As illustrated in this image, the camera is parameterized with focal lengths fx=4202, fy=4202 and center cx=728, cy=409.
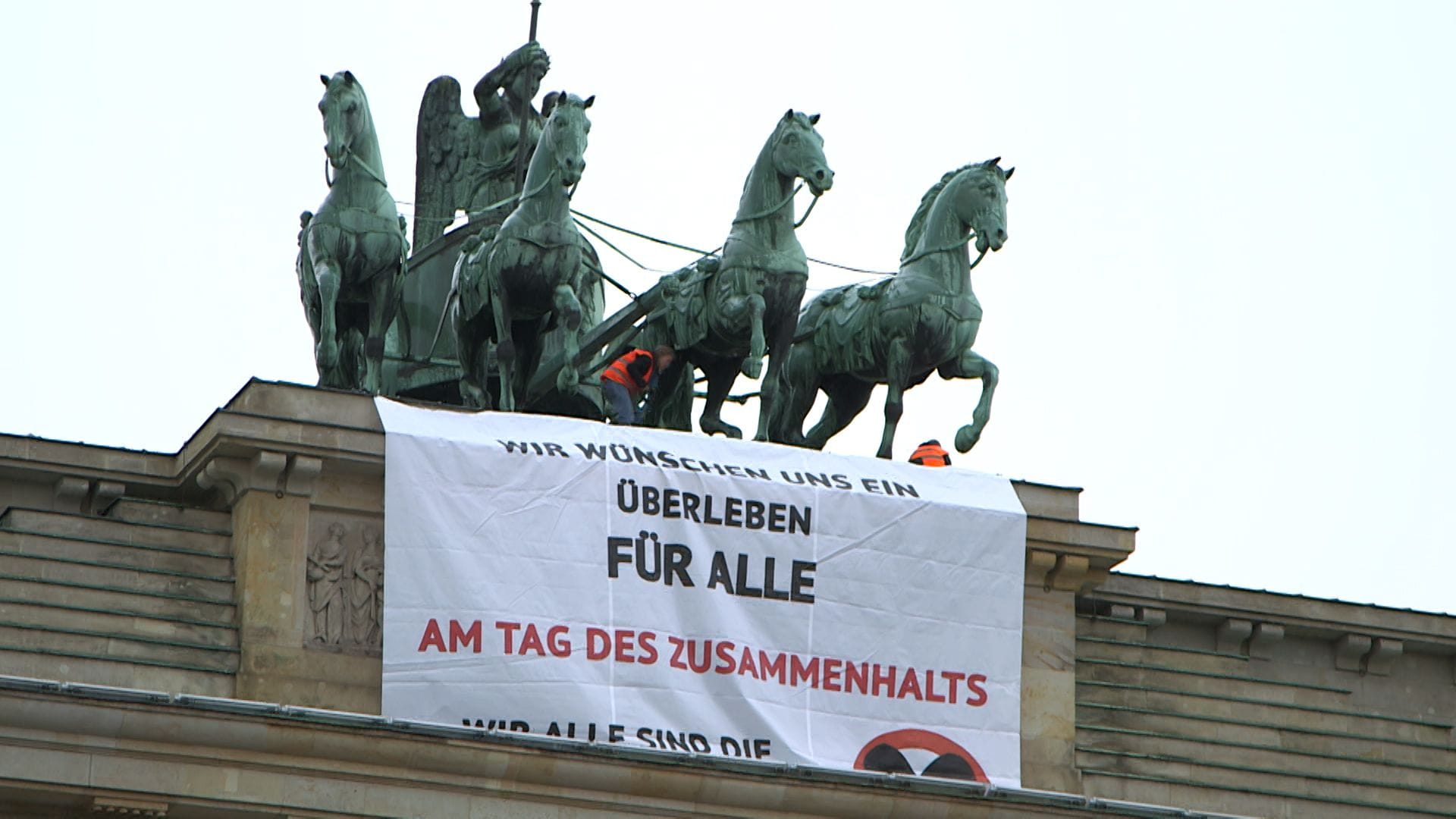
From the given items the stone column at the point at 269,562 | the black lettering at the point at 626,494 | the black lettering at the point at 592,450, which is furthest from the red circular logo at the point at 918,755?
the stone column at the point at 269,562

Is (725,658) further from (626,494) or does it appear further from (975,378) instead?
(975,378)

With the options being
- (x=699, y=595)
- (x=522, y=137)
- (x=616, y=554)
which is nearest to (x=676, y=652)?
(x=699, y=595)

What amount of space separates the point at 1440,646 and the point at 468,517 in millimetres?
9535

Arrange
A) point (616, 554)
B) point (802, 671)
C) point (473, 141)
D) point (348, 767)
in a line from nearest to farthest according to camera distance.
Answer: point (348, 767)
point (616, 554)
point (802, 671)
point (473, 141)

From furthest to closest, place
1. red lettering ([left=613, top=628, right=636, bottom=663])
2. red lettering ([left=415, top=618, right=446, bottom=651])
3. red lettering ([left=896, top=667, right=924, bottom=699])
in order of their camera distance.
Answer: red lettering ([left=896, top=667, right=924, bottom=699]), red lettering ([left=613, top=628, right=636, bottom=663]), red lettering ([left=415, top=618, right=446, bottom=651])

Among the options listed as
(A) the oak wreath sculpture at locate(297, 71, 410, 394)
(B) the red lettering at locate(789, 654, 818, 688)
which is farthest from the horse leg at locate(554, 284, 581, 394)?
(B) the red lettering at locate(789, 654, 818, 688)

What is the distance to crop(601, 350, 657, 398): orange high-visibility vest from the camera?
35500 mm

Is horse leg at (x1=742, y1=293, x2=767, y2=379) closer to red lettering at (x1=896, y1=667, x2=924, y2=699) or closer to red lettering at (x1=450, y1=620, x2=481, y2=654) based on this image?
red lettering at (x1=896, y1=667, x2=924, y2=699)

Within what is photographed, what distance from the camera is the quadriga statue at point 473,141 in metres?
40.4

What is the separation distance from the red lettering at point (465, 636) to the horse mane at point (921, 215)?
5928 mm

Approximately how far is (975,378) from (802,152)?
253 cm

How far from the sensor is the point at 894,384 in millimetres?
35625

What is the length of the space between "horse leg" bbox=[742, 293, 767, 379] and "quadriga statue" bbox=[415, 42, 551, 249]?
571cm

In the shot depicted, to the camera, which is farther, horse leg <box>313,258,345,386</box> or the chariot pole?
the chariot pole
